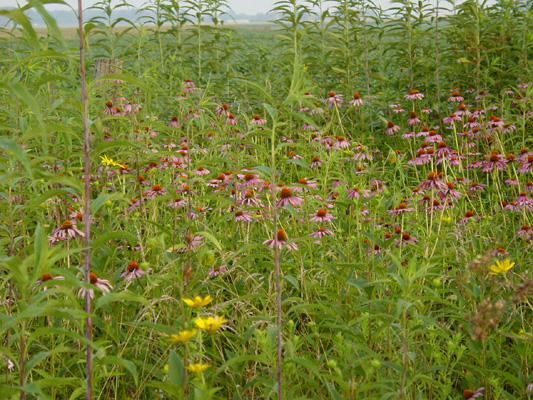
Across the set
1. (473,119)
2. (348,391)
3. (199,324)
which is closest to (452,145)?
(473,119)

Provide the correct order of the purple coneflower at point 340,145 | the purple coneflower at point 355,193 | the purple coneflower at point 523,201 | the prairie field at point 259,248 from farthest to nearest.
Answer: the purple coneflower at point 340,145 < the purple coneflower at point 523,201 < the purple coneflower at point 355,193 < the prairie field at point 259,248

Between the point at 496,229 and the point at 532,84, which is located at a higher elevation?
the point at 532,84

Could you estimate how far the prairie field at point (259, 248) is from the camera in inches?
59.8

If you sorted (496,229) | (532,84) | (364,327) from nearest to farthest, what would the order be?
(364,327)
(496,229)
(532,84)

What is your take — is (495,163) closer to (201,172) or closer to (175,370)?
(201,172)

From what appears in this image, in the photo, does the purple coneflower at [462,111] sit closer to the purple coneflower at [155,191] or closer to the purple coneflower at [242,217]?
the purple coneflower at [242,217]

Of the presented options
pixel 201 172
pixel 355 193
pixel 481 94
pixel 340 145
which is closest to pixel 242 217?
pixel 355 193

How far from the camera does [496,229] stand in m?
2.85

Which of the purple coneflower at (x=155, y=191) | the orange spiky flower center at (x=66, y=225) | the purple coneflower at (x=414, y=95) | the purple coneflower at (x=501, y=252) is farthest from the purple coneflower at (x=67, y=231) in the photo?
the purple coneflower at (x=414, y=95)

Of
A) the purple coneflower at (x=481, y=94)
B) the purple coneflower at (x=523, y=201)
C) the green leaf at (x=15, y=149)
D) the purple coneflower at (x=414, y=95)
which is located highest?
the green leaf at (x=15, y=149)

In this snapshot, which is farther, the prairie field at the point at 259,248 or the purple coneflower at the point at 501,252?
the purple coneflower at the point at 501,252

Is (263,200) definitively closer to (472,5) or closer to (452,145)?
(452,145)

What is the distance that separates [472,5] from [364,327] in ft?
14.0

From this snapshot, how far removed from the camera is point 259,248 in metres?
2.91
